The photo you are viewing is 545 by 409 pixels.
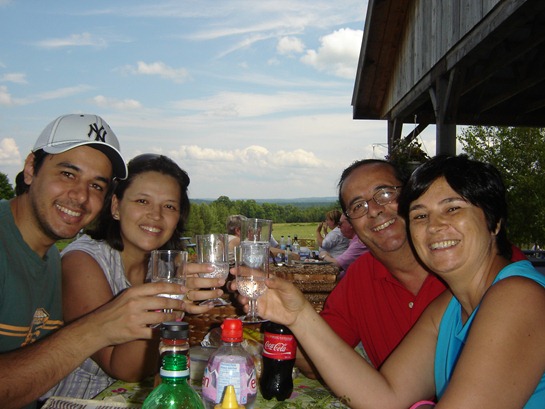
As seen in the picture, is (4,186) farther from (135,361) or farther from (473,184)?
(473,184)

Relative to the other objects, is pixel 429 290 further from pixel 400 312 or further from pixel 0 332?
pixel 0 332

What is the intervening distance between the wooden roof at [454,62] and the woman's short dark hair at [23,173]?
4.06 metres

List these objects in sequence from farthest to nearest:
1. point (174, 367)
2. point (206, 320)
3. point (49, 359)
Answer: point (206, 320)
point (49, 359)
point (174, 367)

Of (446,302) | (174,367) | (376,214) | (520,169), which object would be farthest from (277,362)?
(520,169)

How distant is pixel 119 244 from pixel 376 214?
1.48 meters

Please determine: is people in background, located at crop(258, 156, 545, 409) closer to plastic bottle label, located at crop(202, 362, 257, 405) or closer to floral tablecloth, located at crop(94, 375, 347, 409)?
floral tablecloth, located at crop(94, 375, 347, 409)

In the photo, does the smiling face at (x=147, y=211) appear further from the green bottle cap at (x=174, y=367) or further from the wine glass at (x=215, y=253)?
the green bottle cap at (x=174, y=367)

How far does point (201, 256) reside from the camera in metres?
2.14

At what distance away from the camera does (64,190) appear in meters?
2.32

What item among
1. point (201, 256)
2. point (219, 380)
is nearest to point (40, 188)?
point (201, 256)

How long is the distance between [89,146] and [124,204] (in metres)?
A: 0.52

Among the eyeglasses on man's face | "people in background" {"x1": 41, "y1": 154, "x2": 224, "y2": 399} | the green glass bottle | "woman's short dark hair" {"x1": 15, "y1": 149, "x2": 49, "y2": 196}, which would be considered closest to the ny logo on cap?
"woman's short dark hair" {"x1": 15, "y1": 149, "x2": 49, "y2": 196}

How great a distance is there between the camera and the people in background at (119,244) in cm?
246

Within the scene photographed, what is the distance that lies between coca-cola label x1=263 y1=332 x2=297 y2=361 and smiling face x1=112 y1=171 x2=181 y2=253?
115 cm
